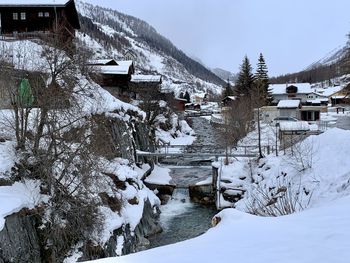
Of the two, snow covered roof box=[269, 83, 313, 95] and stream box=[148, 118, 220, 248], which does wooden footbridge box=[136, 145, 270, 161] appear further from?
snow covered roof box=[269, 83, 313, 95]

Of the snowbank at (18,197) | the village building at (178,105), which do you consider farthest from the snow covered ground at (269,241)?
the village building at (178,105)

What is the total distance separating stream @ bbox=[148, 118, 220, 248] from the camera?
82.9 feet

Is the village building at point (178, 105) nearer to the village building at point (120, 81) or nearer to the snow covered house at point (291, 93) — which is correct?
the snow covered house at point (291, 93)

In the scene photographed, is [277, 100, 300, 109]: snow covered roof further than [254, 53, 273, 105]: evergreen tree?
No

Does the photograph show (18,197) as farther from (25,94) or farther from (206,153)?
(206,153)

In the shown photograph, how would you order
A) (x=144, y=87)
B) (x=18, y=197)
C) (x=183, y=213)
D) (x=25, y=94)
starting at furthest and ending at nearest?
1. (x=144, y=87)
2. (x=183, y=213)
3. (x=25, y=94)
4. (x=18, y=197)

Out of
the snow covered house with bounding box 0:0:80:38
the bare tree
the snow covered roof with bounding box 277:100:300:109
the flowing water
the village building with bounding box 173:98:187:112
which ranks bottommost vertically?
the flowing water

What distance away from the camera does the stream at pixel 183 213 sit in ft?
82.9

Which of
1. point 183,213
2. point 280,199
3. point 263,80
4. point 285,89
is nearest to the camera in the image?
point 280,199

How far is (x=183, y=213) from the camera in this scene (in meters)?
30.9

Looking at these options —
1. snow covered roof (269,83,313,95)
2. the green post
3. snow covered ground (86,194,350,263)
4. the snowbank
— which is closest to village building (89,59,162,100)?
the green post

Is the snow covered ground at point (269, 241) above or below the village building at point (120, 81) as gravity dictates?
below

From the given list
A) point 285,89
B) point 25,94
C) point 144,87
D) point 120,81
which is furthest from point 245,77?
point 25,94

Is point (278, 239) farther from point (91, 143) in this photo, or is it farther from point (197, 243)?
point (91, 143)
